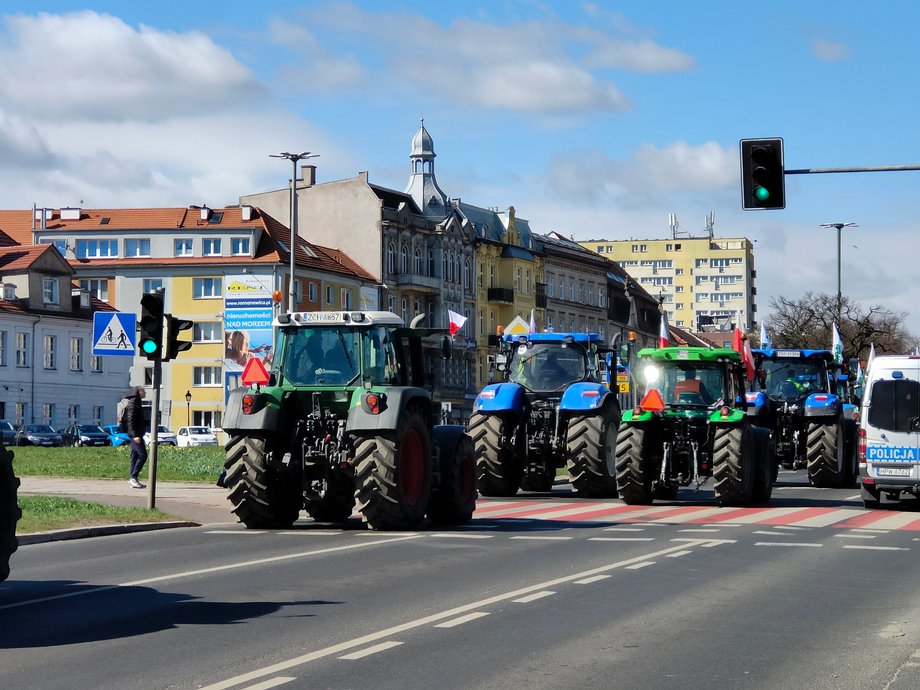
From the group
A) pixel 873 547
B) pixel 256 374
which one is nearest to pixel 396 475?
pixel 256 374

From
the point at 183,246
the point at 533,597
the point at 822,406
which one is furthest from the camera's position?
the point at 183,246

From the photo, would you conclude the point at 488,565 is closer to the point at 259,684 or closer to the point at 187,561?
the point at 187,561

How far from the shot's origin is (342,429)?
18.6 m

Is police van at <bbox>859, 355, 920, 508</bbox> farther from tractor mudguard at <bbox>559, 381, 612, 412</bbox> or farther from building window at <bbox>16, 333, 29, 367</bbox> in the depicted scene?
building window at <bbox>16, 333, 29, 367</bbox>

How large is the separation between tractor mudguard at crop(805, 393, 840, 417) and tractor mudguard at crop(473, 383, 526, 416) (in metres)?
6.58

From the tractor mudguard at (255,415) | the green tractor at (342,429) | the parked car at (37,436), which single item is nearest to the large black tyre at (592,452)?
the green tractor at (342,429)

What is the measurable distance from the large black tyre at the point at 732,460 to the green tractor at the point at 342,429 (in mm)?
5418

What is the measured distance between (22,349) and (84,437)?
703cm

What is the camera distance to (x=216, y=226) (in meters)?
91.1

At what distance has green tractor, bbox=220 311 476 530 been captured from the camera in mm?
18125

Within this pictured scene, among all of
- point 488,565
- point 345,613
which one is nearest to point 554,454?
point 488,565

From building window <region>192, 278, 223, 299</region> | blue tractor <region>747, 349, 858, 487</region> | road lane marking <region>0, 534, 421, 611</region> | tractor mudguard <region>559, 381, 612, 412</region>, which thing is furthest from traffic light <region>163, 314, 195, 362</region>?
building window <region>192, 278, 223, 299</region>

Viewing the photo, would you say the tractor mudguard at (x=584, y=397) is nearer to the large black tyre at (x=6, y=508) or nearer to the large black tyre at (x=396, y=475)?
the large black tyre at (x=396, y=475)

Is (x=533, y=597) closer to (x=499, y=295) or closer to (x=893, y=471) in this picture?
(x=893, y=471)
